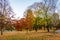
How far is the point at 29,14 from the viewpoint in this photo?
143ft

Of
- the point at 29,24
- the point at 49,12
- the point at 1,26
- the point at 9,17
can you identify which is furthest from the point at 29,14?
the point at 1,26

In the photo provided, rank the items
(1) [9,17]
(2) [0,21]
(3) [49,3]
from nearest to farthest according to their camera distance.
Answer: (2) [0,21], (1) [9,17], (3) [49,3]

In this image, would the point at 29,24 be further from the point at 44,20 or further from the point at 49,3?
the point at 49,3

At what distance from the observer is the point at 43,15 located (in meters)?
45.0

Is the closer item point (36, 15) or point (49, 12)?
point (49, 12)

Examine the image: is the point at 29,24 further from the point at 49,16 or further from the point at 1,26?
the point at 1,26

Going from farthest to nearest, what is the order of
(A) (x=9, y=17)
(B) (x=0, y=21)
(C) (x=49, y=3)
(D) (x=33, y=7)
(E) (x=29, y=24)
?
(D) (x=33, y=7), (E) (x=29, y=24), (C) (x=49, y=3), (A) (x=9, y=17), (B) (x=0, y=21)

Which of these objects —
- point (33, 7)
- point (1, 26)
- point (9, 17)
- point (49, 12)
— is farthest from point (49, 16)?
point (1, 26)

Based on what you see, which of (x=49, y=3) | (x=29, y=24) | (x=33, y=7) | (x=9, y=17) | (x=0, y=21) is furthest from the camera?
(x=33, y=7)

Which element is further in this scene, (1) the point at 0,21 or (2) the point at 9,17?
(2) the point at 9,17

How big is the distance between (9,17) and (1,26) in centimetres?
447

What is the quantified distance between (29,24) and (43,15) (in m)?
5.48

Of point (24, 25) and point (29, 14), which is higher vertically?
point (29, 14)

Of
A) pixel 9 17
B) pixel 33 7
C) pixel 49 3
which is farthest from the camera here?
pixel 33 7
